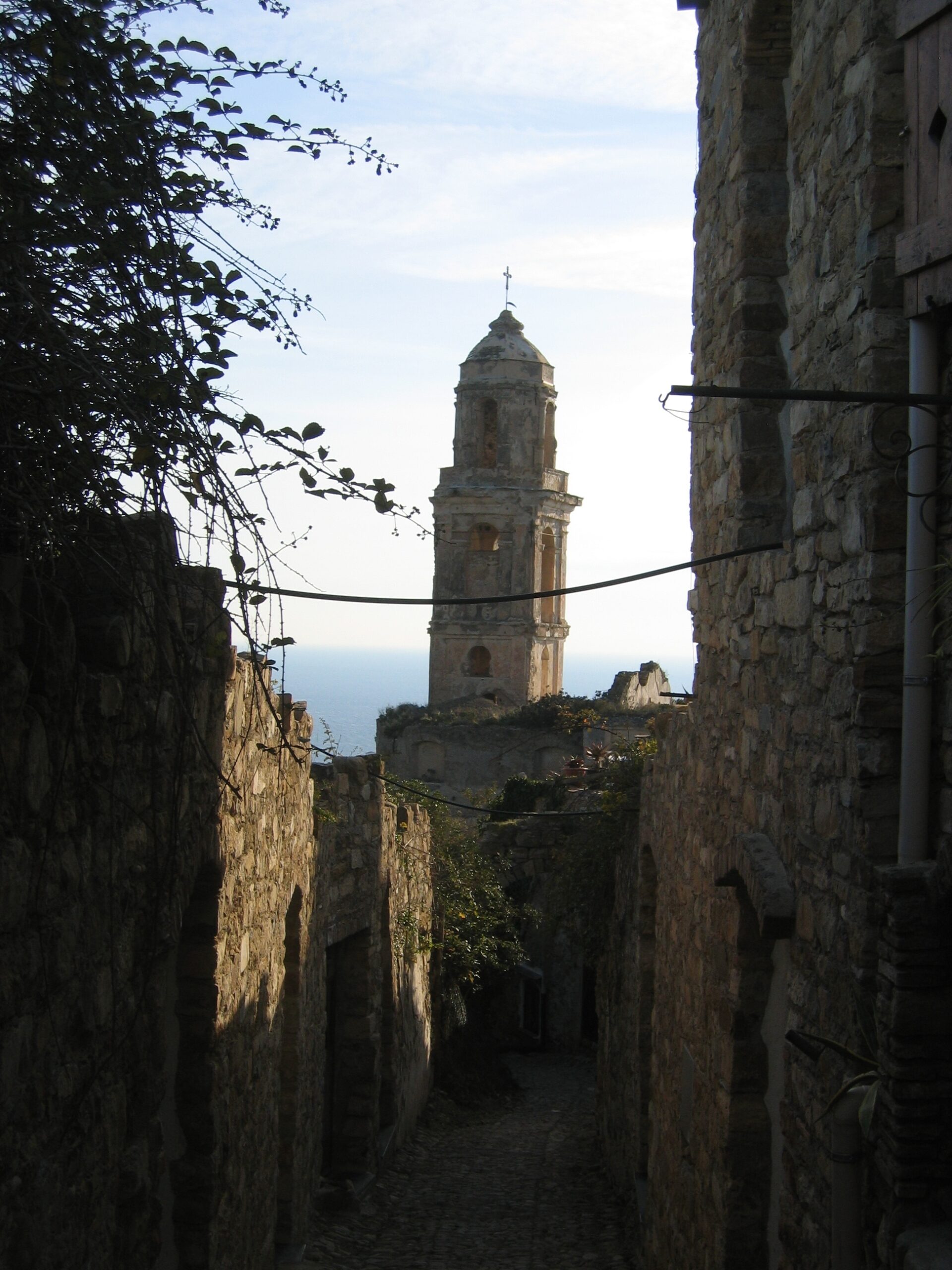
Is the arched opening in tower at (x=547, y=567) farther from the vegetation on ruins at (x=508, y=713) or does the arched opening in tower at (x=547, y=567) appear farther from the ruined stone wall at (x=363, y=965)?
the ruined stone wall at (x=363, y=965)

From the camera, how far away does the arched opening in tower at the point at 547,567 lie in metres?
38.3

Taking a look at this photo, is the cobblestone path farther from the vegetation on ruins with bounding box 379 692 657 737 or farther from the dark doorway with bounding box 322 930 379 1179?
the vegetation on ruins with bounding box 379 692 657 737

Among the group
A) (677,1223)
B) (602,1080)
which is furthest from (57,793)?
(602,1080)

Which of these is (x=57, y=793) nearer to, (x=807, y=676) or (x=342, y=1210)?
(x=807, y=676)

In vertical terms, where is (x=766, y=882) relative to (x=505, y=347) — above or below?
below

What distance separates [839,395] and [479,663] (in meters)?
35.0

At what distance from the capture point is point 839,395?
3.83 metres

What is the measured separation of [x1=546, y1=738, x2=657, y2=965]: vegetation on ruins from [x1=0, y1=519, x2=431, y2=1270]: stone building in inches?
149

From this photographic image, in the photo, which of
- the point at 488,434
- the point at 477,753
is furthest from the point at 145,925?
the point at 488,434

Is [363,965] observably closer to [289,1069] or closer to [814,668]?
[289,1069]

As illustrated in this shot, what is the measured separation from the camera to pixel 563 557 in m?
A: 39.2

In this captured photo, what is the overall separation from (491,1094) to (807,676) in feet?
39.0

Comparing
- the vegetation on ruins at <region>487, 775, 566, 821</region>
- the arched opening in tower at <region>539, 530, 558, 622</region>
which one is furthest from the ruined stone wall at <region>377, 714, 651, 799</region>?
the vegetation on ruins at <region>487, 775, 566, 821</region>

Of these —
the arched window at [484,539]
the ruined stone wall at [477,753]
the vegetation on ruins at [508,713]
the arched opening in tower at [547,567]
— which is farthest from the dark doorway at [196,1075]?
the arched opening in tower at [547,567]
